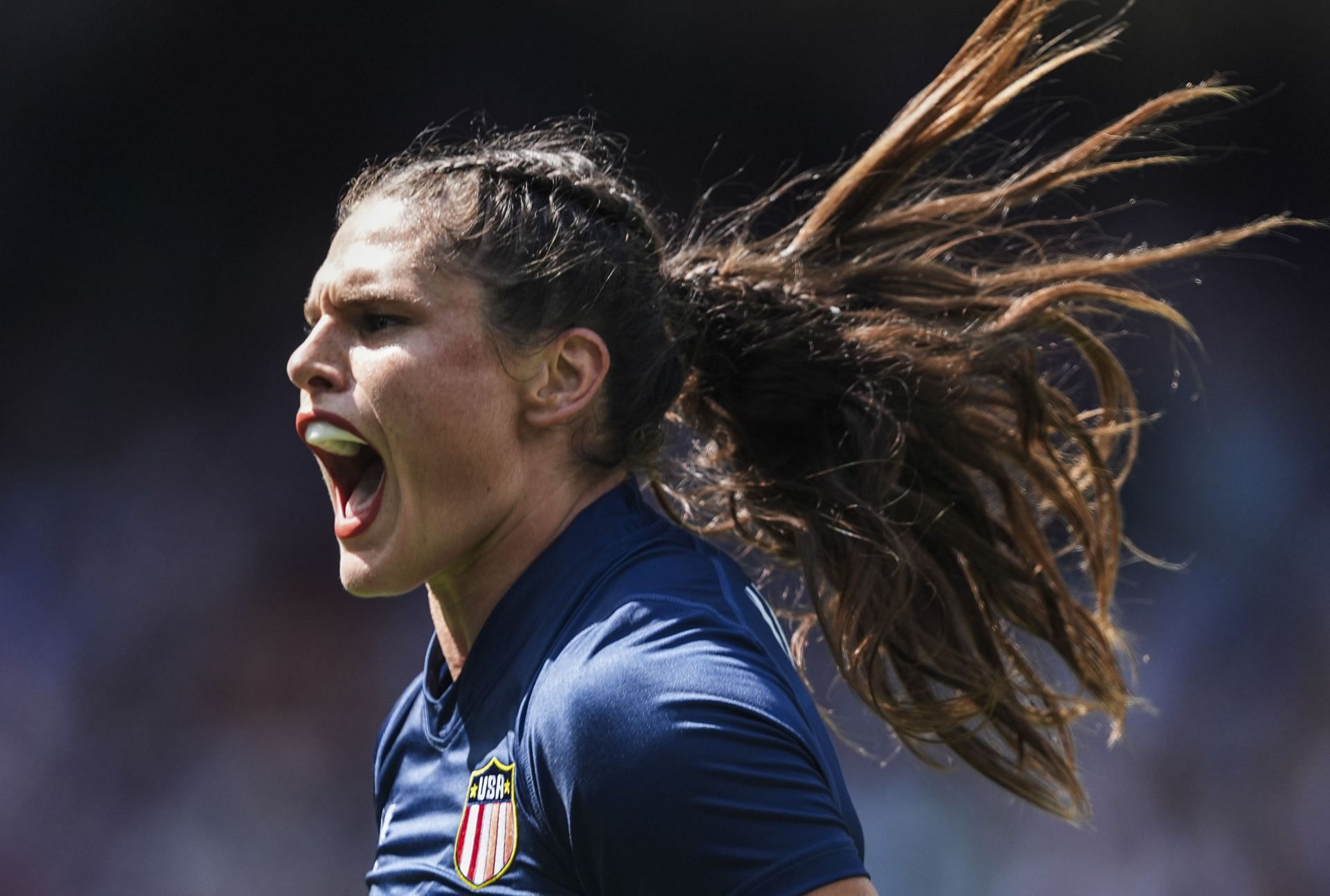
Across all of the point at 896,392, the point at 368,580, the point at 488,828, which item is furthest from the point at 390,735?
the point at 896,392

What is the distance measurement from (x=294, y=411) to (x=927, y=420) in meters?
3.51

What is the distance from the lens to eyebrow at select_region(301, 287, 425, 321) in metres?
2.05

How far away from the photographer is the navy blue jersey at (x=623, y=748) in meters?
1.55

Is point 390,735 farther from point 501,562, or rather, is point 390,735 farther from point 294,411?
point 294,411

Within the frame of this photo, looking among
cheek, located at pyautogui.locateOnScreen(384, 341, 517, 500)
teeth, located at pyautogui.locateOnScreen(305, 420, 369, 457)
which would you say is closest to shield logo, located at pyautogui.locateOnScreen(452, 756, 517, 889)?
cheek, located at pyautogui.locateOnScreen(384, 341, 517, 500)

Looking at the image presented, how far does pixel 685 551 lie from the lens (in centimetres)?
201

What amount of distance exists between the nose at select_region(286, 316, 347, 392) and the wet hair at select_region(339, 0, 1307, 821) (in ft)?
0.92

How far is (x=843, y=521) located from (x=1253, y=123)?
368 centimetres

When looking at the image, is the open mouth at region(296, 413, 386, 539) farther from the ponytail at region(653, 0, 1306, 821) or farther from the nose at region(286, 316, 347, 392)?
the ponytail at region(653, 0, 1306, 821)

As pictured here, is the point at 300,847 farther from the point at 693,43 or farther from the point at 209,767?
the point at 693,43

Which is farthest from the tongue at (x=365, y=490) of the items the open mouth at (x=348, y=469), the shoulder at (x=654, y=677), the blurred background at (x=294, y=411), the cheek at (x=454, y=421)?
the blurred background at (x=294, y=411)

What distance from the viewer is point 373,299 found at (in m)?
2.06

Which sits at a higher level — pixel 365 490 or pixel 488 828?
pixel 365 490

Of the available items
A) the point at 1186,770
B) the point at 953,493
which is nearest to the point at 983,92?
the point at 953,493
